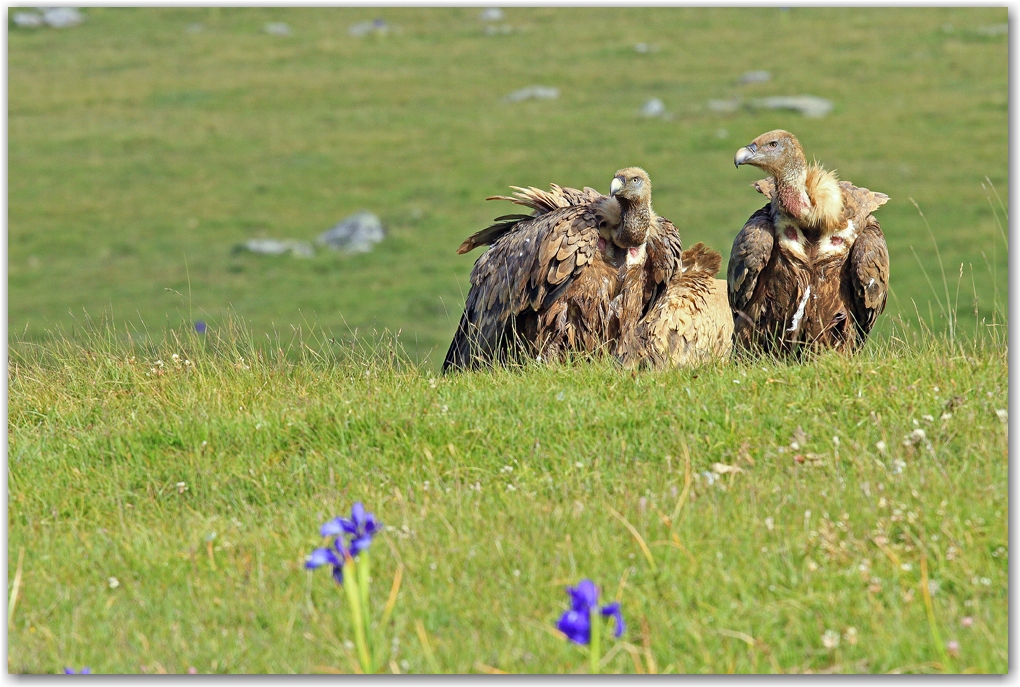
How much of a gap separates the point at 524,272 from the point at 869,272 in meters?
2.25

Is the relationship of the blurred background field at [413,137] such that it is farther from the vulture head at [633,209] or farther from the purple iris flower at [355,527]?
the purple iris flower at [355,527]

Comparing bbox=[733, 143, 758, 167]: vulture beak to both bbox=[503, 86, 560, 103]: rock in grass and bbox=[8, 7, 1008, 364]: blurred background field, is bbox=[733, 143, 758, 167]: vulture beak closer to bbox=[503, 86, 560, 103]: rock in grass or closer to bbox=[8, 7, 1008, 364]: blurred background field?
bbox=[8, 7, 1008, 364]: blurred background field

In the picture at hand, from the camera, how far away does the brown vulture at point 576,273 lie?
789 centimetres

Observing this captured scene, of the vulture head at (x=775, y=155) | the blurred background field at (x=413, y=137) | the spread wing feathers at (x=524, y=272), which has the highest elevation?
the vulture head at (x=775, y=155)

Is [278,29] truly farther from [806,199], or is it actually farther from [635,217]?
[806,199]

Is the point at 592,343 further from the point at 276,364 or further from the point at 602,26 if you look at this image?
the point at 602,26

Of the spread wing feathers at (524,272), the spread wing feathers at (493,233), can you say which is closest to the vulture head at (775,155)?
the spread wing feathers at (524,272)

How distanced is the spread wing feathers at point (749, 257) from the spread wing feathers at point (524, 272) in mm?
952

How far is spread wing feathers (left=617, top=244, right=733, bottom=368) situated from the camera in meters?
8.19

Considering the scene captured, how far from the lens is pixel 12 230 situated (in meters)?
37.6

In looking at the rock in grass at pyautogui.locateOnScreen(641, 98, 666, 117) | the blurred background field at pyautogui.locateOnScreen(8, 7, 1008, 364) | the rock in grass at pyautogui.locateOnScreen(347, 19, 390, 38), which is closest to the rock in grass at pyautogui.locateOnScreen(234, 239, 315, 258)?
the blurred background field at pyautogui.locateOnScreen(8, 7, 1008, 364)

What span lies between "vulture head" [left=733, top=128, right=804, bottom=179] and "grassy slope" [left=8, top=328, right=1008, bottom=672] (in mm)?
1723

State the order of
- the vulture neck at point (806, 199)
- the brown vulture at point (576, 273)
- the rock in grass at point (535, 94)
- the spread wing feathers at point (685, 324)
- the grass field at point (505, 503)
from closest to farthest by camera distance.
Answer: the grass field at point (505, 503)
the vulture neck at point (806, 199)
the brown vulture at point (576, 273)
the spread wing feathers at point (685, 324)
the rock in grass at point (535, 94)

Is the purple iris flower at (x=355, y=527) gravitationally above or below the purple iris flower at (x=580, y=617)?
above
